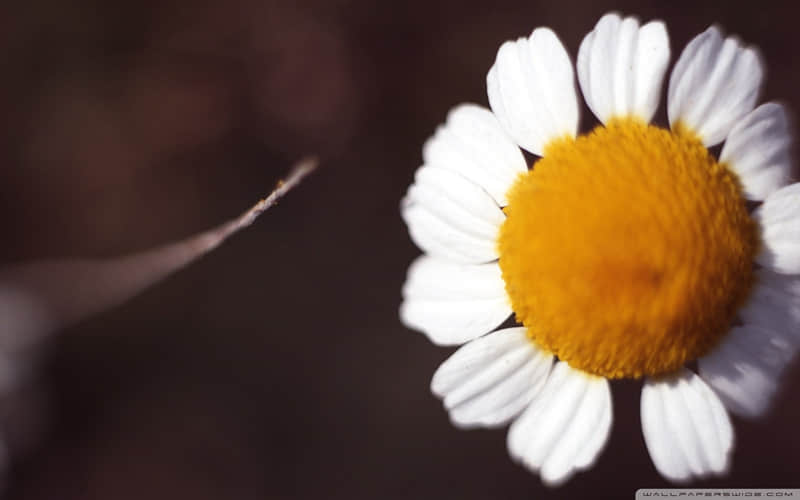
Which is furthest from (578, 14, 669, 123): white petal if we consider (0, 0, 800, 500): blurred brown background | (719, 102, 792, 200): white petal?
(0, 0, 800, 500): blurred brown background

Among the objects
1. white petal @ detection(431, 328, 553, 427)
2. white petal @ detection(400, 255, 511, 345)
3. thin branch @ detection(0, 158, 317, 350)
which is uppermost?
white petal @ detection(400, 255, 511, 345)

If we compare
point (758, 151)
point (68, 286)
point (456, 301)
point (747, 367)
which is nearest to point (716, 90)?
point (758, 151)

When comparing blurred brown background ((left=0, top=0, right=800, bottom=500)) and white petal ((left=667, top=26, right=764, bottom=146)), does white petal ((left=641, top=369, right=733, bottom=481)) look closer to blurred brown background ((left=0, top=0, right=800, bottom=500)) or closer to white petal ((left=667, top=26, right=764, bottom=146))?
white petal ((left=667, top=26, right=764, bottom=146))

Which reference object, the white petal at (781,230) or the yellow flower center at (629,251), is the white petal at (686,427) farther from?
the white petal at (781,230)

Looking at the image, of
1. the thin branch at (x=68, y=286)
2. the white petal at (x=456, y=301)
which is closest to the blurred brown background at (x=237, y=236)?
the thin branch at (x=68, y=286)

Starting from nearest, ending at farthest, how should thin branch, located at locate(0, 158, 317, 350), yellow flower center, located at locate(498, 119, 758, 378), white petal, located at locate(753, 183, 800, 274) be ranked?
yellow flower center, located at locate(498, 119, 758, 378)
white petal, located at locate(753, 183, 800, 274)
thin branch, located at locate(0, 158, 317, 350)

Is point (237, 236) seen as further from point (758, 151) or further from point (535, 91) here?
point (758, 151)

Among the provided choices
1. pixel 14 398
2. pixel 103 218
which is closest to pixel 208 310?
pixel 103 218

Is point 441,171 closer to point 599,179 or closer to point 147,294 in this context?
point 599,179
